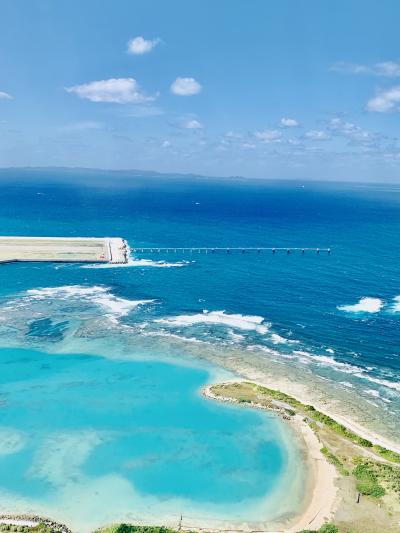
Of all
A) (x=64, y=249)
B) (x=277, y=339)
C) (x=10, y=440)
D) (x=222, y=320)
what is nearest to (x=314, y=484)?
(x=10, y=440)

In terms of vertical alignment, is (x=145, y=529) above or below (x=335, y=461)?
below

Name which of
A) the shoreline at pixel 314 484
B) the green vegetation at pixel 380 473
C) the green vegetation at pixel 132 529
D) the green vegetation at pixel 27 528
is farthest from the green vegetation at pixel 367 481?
the green vegetation at pixel 27 528

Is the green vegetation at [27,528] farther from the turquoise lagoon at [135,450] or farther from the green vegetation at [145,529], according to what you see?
the green vegetation at [145,529]

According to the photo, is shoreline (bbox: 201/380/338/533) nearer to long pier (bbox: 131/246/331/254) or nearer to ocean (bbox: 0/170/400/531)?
ocean (bbox: 0/170/400/531)

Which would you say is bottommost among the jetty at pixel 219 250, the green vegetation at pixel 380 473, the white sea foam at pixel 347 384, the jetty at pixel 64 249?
the green vegetation at pixel 380 473

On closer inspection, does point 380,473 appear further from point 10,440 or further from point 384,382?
point 10,440

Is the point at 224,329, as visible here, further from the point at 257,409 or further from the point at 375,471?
the point at 375,471

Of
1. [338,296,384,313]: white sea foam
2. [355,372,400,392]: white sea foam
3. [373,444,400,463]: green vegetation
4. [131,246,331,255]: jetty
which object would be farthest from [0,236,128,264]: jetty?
[373,444,400,463]: green vegetation
